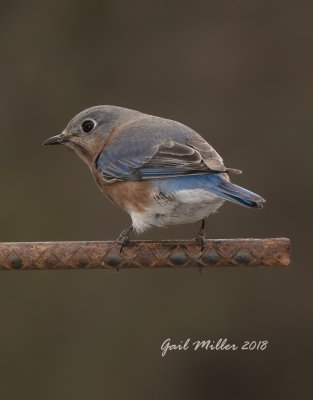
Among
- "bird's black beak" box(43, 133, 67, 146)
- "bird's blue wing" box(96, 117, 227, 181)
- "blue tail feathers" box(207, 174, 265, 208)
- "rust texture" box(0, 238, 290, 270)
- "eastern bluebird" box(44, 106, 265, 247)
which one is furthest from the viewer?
"bird's black beak" box(43, 133, 67, 146)

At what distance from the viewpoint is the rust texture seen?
13.6ft

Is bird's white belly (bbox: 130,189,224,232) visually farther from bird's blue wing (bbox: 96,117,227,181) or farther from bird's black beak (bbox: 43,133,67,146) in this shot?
bird's black beak (bbox: 43,133,67,146)

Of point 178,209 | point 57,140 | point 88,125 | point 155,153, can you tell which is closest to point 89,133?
point 88,125

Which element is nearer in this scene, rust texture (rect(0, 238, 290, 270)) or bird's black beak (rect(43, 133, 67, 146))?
rust texture (rect(0, 238, 290, 270))

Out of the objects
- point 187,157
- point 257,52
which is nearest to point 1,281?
point 257,52

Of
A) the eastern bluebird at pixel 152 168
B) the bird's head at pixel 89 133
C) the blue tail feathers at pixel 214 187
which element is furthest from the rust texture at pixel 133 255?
the bird's head at pixel 89 133

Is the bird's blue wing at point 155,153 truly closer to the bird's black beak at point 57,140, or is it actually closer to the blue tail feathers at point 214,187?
the blue tail feathers at point 214,187

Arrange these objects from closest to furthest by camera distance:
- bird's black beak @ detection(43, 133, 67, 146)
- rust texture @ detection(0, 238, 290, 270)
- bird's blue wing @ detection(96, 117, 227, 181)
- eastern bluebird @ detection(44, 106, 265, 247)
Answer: rust texture @ detection(0, 238, 290, 270), eastern bluebird @ detection(44, 106, 265, 247), bird's blue wing @ detection(96, 117, 227, 181), bird's black beak @ detection(43, 133, 67, 146)

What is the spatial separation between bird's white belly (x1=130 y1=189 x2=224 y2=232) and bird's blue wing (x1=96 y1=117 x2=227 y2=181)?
0.13 m

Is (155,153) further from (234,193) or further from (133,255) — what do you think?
(133,255)

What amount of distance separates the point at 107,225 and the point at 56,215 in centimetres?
50

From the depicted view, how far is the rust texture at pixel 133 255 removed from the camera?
13.6ft

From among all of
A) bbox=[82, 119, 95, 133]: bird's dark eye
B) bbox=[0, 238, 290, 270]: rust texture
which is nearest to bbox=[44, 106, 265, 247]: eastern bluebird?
bbox=[82, 119, 95, 133]: bird's dark eye

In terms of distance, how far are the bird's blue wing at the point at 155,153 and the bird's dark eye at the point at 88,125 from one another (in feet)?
0.69
